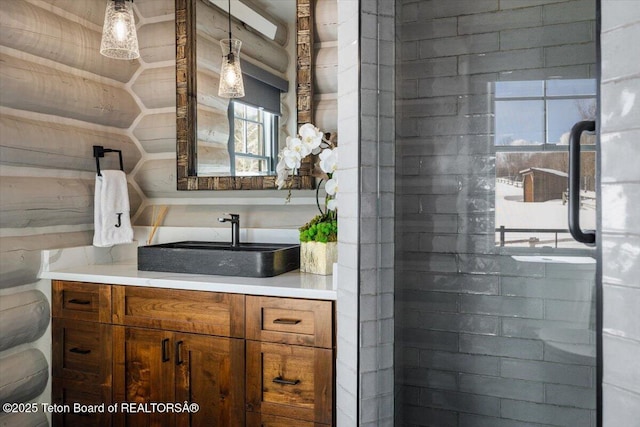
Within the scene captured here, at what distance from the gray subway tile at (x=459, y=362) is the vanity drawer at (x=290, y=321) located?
0.43 m

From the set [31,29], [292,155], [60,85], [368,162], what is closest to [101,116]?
[60,85]

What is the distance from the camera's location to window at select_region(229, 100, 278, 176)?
2534 millimetres

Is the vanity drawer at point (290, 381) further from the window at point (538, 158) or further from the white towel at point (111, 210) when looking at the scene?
the white towel at point (111, 210)

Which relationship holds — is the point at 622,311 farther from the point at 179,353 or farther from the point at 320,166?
the point at 179,353

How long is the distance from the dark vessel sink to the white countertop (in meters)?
0.03

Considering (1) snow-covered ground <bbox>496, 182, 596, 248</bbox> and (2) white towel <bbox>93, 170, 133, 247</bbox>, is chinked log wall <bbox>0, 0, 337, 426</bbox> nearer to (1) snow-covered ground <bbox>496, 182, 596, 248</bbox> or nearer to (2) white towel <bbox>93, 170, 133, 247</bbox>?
(2) white towel <bbox>93, 170, 133, 247</bbox>

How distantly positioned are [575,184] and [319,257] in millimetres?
1231

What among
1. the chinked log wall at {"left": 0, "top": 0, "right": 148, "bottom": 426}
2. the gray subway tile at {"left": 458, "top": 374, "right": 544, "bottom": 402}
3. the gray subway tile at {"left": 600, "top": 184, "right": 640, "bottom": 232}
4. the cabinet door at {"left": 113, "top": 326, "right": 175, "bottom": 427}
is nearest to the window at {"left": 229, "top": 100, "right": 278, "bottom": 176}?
the chinked log wall at {"left": 0, "top": 0, "right": 148, "bottom": 426}

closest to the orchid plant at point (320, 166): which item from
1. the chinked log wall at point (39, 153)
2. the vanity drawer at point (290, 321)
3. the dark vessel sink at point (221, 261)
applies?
the dark vessel sink at point (221, 261)

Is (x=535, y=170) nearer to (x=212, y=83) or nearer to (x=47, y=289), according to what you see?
(x=212, y=83)

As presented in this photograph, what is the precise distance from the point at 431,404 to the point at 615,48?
110 cm

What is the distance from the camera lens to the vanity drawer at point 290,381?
1854mm

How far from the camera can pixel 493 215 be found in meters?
1.39

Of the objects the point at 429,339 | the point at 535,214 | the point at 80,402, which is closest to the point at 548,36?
the point at 535,214
